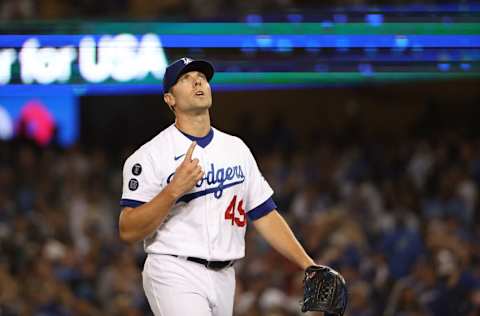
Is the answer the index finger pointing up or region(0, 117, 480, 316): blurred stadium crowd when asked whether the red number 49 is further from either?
region(0, 117, 480, 316): blurred stadium crowd

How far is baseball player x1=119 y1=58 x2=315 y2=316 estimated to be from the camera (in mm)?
4570

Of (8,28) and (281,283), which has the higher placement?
(8,28)

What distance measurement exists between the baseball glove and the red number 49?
1.30ft

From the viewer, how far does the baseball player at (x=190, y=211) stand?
15.0 ft

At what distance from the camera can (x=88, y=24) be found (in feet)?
22.7

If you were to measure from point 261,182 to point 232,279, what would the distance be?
1.52 ft

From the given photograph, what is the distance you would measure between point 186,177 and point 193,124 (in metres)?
0.42

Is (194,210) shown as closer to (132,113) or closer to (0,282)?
(0,282)

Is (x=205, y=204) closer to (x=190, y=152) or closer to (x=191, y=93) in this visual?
(x=190, y=152)

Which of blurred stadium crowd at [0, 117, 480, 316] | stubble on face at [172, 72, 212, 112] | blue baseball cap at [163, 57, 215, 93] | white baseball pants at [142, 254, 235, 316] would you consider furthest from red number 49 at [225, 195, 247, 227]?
blurred stadium crowd at [0, 117, 480, 316]

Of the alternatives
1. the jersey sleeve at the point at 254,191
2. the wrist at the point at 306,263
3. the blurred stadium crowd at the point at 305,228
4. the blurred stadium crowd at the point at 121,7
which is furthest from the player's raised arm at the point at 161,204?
the blurred stadium crowd at the point at 121,7

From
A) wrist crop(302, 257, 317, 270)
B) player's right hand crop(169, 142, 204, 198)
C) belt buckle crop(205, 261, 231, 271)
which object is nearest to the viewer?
player's right hand crop(169, 142, 204, 198)

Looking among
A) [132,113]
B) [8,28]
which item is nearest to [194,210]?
[8,28]

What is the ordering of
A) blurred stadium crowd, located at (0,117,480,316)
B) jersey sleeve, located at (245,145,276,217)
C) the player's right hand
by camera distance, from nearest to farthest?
1. the player's right hand
2. jersey sleeve, located at (245,145,276,217)
3. blurred stadium crowd, located at (0,117,480,316)
